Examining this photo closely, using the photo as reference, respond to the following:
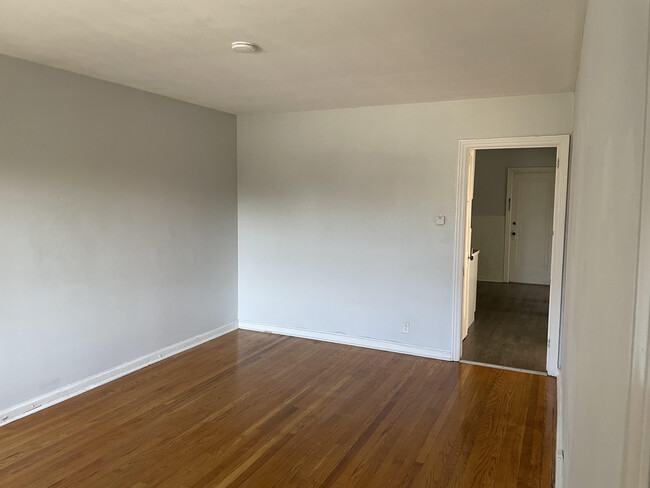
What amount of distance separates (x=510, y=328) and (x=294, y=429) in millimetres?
3432

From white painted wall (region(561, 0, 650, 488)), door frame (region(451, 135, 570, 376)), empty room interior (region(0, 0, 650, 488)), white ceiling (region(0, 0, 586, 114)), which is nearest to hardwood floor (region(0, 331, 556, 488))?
empty room interior (region(0, 0, 650, 488))

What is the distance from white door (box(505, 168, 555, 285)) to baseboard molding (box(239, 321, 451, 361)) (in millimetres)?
4612

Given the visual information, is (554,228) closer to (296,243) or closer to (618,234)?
(296,243)

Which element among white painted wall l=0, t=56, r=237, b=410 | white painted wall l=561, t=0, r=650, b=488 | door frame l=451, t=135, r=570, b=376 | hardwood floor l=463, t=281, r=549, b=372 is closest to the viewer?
white painted wall l=561, t=0, r=650, b=488

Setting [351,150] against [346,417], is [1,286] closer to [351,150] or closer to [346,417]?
[346,417]

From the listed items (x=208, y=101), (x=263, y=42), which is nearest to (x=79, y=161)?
(x=208, y=101)

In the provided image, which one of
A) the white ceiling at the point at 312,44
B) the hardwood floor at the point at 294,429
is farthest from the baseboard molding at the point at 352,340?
the white ceiling at the point at 312,44

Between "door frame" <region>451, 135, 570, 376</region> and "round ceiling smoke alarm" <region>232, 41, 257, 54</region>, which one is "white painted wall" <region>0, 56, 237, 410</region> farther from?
"door frame" <region>451, 135, 570, 376</region>

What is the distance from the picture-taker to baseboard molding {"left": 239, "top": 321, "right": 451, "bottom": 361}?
4.64m

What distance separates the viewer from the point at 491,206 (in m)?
8.68

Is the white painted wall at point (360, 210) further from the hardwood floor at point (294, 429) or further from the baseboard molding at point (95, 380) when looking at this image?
the baseboard molding at point (95, 380)

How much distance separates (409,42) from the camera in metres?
2.73

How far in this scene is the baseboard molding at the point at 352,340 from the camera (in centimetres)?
464

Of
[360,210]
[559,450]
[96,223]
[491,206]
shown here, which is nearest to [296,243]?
[360,210]
